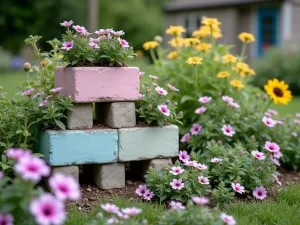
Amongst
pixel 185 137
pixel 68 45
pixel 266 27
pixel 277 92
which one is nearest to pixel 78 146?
pixel 68 45

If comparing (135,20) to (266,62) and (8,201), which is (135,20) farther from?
(8,201)

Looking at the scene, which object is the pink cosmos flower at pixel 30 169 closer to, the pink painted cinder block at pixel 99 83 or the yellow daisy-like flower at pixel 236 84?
the pink painted cinder block at pixel 99 83

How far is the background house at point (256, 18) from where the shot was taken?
14422 millimetres

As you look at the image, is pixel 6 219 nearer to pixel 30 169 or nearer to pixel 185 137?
pixel 30 169

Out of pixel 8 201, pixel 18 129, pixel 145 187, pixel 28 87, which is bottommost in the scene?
pixel 145 187

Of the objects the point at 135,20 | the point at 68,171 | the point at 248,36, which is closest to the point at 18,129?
the point at 68,171

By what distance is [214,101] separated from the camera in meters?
3.85

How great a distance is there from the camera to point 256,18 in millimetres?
15234

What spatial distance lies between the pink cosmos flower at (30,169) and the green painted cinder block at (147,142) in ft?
4.51

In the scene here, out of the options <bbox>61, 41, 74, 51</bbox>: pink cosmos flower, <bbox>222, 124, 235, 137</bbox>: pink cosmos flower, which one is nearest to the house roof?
<bbox>222, 124, 235, 137</bbox>: pink cosmos flower

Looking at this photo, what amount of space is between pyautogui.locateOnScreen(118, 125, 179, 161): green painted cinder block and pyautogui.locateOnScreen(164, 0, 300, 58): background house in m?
11.6

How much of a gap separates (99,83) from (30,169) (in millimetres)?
1363

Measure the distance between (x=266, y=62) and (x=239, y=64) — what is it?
7035 mm

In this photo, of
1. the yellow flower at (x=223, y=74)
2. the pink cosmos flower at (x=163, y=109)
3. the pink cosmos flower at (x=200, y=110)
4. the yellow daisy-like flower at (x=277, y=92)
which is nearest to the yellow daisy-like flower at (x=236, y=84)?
the yellow flower at (x=223, y=74)
